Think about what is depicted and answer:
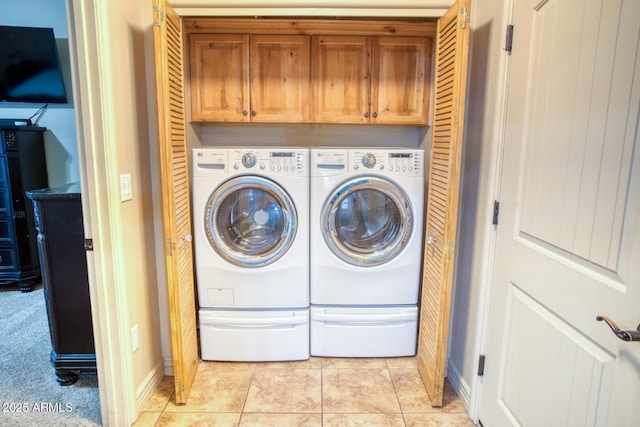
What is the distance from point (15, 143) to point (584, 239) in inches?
153

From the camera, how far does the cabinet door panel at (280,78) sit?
88.3 inches

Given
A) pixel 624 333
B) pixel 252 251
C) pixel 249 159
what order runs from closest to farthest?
1. pixel 624 333
2. pixel 249 159
3. pixel 252 251

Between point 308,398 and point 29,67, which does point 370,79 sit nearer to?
point 308,398

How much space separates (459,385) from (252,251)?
52.8 inches

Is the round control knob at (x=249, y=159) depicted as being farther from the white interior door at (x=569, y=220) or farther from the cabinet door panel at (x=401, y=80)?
the white interior door at (x=569, y=220)

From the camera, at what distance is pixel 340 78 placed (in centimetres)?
230

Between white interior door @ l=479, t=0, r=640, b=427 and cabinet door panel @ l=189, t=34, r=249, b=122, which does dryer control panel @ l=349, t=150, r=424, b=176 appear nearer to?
white interior door @ l=479, t=0, r=640, b=427

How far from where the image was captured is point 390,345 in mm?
2219

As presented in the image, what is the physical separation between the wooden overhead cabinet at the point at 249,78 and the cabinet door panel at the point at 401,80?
448 millimetres

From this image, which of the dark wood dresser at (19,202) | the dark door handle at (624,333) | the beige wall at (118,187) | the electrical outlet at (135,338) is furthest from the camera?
the dark wood dresser at (19,202)

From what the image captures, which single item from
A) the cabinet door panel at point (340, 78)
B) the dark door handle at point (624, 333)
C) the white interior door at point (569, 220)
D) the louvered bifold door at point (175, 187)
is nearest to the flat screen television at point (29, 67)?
the louvered bifold door at point (175, 187)

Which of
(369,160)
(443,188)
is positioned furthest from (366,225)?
(443,188)

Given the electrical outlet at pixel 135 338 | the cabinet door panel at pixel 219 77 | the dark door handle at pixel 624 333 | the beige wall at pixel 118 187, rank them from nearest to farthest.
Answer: the dark door handle at pixel 624 333, the beige wall at pixel 118 187, the electrical outlet at pixel 135 338, the cabinet door panel at pixel 219 77

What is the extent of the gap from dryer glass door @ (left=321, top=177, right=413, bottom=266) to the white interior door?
0.63m
